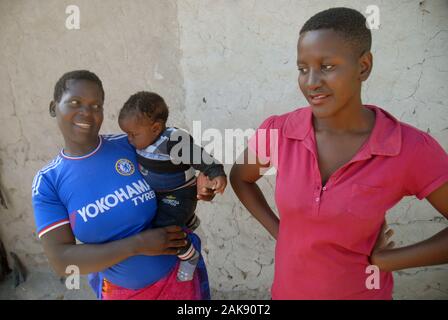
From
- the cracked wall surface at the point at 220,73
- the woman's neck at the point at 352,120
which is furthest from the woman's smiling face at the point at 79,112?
the cracked wall surface at the point at 220,73

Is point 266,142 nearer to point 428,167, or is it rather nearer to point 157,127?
point 157,127

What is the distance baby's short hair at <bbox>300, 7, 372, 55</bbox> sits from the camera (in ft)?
4.37

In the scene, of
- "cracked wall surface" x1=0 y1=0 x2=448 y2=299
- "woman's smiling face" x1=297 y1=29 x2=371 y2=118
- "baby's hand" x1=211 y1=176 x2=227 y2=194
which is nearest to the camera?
"woman's smiling face" x1=297 y1=29 x2=371 y2=118

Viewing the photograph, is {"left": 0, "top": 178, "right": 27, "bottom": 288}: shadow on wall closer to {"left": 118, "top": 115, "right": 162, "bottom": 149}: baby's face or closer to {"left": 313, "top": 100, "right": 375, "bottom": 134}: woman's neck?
{"left": 118, "top": 115, "right": 162, "bottom": 149}: baby's face

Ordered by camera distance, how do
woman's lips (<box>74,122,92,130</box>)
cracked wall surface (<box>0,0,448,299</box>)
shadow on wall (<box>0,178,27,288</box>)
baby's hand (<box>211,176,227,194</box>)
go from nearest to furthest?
woman's lips (<box>74,122,92,130</box>)
baby's hand (<box>211,176,227,194</box>)
cracked wall surface (<box>0,0,448,299</box>)
shadow on wall (<box>0,178,27,288</box>)

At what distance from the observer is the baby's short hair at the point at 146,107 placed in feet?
5.69

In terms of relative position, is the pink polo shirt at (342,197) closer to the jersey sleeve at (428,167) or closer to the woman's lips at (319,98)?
the jersey sleeve at (428,167)

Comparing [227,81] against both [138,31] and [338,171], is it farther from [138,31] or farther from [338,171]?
[338,171]

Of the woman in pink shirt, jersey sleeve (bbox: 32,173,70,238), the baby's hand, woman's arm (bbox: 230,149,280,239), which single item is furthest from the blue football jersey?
the woman in pink shirt

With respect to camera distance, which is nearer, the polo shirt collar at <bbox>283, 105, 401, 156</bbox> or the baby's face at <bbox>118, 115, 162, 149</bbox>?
the polo shirt collar at <bbox>283, 105, 401, 156</bbox>

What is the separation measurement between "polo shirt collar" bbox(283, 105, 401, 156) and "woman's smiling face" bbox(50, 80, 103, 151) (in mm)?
764

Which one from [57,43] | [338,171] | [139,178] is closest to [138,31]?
[57,43]

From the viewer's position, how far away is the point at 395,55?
2400mm

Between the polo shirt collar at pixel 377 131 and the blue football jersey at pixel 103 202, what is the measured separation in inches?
25.3
